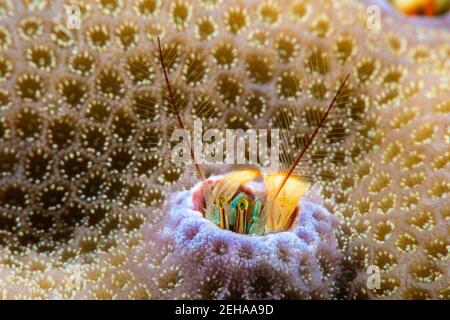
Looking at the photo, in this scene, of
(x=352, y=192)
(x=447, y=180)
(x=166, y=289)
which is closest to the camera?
(x=166, y=289)

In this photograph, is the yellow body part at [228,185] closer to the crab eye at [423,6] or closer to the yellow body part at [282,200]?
the yellow body part at [282,200]

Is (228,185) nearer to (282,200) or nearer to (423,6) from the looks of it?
(282,200)

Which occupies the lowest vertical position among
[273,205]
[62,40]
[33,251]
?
[33,251]

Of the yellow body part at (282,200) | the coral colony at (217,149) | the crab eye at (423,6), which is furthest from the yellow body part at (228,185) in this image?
the crab eye at (423,6)

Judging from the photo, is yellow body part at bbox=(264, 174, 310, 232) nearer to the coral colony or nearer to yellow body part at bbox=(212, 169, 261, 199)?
the coral colony

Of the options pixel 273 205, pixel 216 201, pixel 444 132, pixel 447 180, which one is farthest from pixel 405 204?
pixel 216 201

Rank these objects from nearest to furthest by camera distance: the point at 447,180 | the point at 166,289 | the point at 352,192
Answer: the point at 166,289 → the point at 447,180 → the point at 352,192

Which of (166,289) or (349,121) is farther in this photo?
(349,121)

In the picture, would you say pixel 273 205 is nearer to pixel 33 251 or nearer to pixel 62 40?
pixel 33 251
